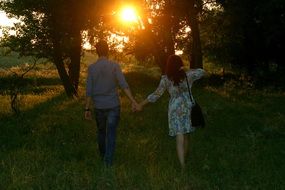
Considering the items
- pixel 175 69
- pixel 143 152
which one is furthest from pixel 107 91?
pixel 143 152

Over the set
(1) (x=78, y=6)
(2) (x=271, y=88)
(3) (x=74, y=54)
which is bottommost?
(2) (x=271, y=88)

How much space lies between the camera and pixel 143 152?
1385cm

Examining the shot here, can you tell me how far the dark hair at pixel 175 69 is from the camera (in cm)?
1177

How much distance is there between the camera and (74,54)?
3672 cm

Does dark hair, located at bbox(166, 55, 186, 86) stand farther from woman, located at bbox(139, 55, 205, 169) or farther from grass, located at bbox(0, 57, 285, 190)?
grass, located at bbox(0, 57, 285, 190)

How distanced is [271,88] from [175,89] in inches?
1102

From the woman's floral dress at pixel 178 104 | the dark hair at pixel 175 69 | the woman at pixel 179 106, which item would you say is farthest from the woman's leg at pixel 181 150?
the dark hair at pixel 175 69

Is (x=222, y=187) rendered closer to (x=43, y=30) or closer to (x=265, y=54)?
(x=43, y=30)

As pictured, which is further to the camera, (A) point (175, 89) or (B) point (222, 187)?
(A) point (175, 89)

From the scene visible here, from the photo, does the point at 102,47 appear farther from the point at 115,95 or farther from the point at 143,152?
the point at 143,152

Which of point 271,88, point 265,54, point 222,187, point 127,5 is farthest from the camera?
point 265,54

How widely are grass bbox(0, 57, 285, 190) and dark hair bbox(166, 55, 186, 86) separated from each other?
1.79 m

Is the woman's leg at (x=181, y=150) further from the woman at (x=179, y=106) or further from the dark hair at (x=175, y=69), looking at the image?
the dark hair at (x=175, y=69)

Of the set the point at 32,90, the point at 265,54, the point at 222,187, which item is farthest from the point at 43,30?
the point at 265,54
